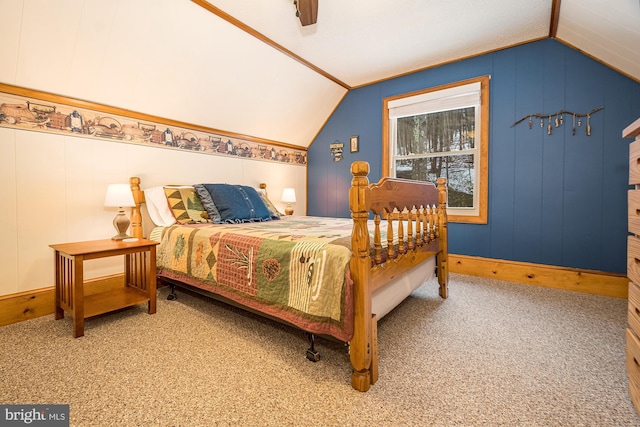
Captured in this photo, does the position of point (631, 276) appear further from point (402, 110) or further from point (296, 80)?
point (296, 80)

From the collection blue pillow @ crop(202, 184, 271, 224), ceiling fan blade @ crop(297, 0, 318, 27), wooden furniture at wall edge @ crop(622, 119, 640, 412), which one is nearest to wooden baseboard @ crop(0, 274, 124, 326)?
blue pillow @ crop(202, 184, 271, 224)

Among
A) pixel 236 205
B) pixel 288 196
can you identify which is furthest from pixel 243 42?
pixel 288 196

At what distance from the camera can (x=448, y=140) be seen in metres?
3.40

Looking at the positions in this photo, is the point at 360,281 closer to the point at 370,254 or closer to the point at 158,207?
the point at 370,254

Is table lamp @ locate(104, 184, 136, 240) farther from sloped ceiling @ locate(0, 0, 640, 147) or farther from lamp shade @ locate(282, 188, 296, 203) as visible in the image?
lamp shade @ locate(282, 188, 296, 203)

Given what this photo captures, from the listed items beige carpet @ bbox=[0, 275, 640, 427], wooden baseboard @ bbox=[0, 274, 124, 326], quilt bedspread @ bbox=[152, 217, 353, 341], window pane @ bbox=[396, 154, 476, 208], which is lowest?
beige carpet @ bbox=[0, 275, 640, 427]

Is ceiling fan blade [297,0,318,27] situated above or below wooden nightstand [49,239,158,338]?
above

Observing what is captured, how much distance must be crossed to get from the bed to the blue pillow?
1.28 feet

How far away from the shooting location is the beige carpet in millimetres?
1170

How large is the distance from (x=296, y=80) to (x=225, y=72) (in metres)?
0.89

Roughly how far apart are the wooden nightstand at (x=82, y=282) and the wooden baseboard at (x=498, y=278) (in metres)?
0.23

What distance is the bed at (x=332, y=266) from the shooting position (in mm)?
1325

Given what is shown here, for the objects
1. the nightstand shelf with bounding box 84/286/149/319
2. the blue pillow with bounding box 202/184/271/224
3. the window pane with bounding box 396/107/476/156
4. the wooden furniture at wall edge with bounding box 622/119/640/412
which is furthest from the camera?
the window pane with bounding box 396/107/476/156

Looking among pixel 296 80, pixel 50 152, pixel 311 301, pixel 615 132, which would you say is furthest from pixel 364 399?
pixel 296 80
